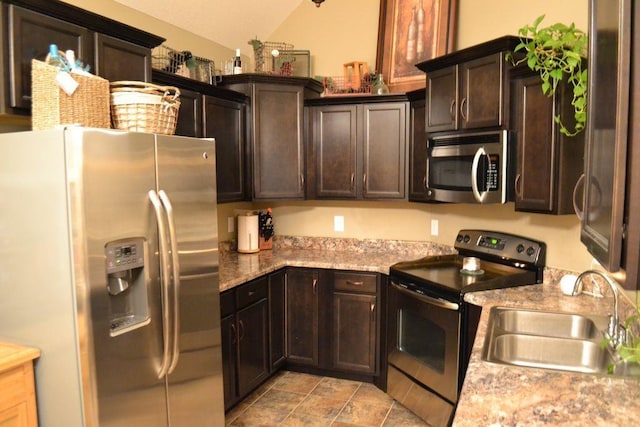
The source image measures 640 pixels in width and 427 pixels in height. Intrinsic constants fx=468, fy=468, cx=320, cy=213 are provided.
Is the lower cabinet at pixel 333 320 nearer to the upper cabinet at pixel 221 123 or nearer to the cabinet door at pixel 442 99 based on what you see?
the upper cabinet at pixel 221 123

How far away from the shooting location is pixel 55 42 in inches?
78.0

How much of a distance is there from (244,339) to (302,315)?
587mm

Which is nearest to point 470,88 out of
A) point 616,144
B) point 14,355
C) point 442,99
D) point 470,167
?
point 442,99

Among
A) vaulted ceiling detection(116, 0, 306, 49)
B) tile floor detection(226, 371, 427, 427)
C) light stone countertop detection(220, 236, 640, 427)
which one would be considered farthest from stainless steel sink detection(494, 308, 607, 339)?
vaulted ceiling detection(116, 0, 306, 49)

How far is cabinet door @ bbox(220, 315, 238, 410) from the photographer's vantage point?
112 inches

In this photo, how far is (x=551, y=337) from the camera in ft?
6.28

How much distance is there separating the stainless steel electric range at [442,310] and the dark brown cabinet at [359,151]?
69 centimetres

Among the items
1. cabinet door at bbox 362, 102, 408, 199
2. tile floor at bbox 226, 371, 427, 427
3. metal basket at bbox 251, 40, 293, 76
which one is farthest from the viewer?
metal basket at bbox 251, 40, 293, 76

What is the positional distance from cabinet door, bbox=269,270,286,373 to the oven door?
2.71ft

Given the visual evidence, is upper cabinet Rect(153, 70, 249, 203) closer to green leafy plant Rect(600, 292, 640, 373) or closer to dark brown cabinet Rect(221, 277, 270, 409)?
dark brown cabinet Rect(221, 277, 270, 409)

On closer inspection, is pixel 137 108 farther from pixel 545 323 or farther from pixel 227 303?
pixel 545 323

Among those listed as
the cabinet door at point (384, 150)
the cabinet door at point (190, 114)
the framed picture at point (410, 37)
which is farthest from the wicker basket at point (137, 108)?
the framed picture at point (410, 37)

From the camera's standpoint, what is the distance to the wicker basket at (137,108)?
6.68ft

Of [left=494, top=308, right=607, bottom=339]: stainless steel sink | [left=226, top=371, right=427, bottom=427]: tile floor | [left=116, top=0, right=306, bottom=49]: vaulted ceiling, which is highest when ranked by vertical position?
[left=116, top=0, right=306, bottom=49]: vaulted ceiling
